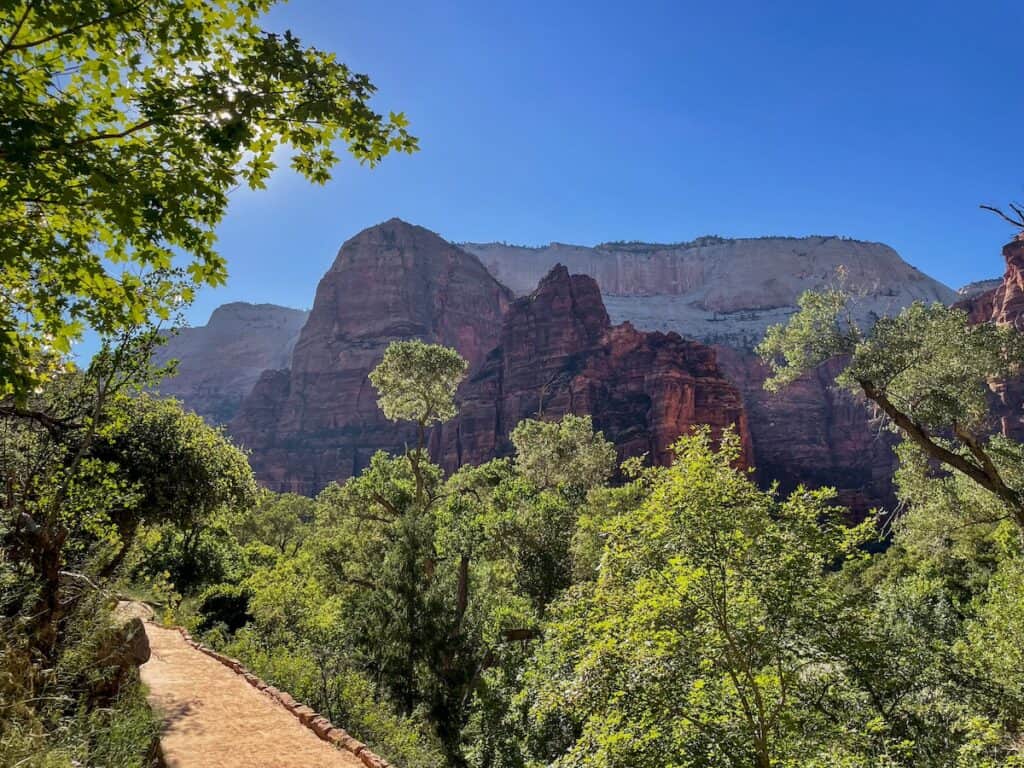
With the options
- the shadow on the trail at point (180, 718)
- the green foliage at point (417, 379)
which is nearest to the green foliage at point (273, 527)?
the green foliage at point (417, 379)

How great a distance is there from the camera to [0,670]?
542cm

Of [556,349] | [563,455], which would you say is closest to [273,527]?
[563,455]

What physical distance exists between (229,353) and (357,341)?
76528 mm

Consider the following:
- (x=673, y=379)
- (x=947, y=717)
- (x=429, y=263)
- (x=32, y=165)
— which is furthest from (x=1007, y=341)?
(x=429, y=263)

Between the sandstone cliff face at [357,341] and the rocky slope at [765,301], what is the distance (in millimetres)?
38207

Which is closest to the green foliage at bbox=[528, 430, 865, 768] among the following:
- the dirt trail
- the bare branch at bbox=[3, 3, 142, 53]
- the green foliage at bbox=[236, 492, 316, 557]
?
the dirt trail

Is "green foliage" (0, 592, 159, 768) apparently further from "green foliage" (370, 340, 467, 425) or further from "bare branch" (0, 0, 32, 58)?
"green foliage" (370, 340, 467, 425)

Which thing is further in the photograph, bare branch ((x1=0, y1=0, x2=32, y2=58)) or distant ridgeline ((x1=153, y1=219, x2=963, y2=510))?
distant ridgeline ((x1=153, y1=219, x2=963, y2=510))

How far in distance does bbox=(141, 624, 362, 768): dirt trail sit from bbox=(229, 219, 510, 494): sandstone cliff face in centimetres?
9070

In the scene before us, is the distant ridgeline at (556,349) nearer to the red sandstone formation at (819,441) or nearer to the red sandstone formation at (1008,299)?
the red sandstone formation at (819,441)

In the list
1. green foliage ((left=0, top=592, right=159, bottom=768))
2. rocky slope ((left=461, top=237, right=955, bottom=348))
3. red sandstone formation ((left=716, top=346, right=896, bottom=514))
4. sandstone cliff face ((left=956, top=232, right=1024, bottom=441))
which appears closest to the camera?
green foliage ((left=0, top=592, right=159, bottom=768))

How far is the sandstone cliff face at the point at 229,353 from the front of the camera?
15362 cm

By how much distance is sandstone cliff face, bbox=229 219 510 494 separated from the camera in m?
104

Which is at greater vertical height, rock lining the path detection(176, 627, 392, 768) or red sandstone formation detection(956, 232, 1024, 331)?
red sandstone formation detection(956, 232, 1024, 331)
